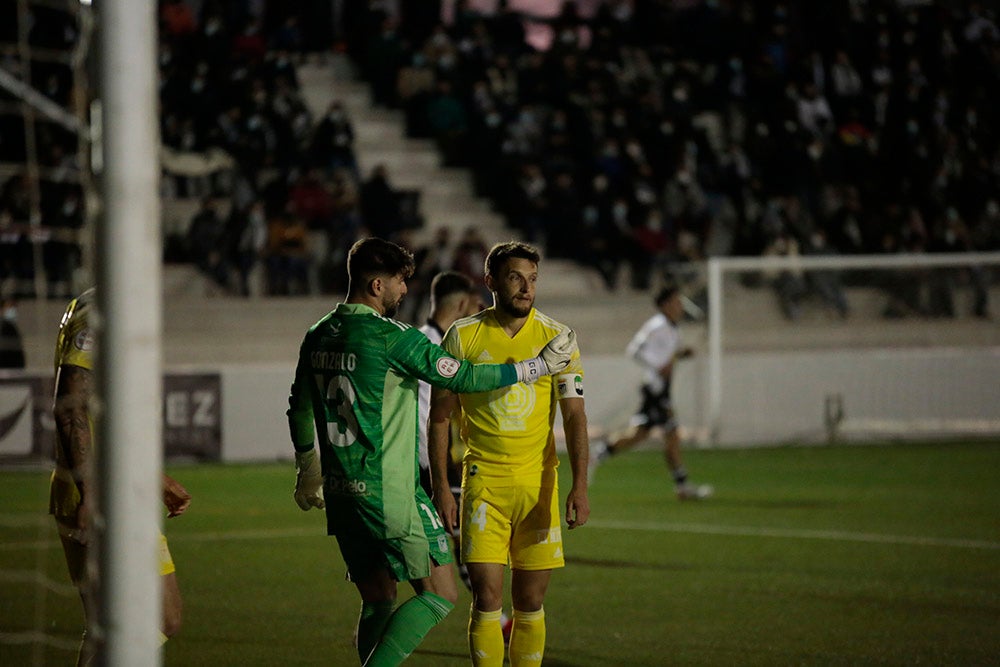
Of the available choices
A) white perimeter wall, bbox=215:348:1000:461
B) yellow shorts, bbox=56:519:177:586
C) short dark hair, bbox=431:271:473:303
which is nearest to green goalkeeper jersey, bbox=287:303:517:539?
yellow shorts, bbox=56:519:177:586

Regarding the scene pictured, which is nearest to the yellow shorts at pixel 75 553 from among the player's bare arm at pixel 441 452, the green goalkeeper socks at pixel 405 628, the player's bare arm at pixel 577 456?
the green goalkeeper socks at pixel 405 628

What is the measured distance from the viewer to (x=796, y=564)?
1038 cm

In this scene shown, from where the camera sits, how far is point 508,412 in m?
5.91

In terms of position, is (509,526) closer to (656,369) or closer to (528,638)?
(528,638)

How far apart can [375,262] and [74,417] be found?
1233mm

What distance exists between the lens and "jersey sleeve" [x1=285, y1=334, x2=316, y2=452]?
5.59m

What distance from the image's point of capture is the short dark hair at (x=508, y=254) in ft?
19.1

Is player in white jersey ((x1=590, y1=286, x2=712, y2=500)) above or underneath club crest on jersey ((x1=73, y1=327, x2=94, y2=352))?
underneath

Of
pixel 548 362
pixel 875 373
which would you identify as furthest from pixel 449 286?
pixel 875 373

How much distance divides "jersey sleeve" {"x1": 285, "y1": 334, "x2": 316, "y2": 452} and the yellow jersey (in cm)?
66

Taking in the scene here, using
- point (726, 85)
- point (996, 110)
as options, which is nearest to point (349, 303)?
point (726, 85)

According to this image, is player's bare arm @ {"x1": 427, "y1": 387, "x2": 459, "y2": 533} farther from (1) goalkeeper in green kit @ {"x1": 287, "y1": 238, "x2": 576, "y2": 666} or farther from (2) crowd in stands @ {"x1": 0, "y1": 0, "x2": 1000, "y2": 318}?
(2) crowd in stands @ {"x1": 0, "y1": 0, "x2": 1000, "y2": 318}

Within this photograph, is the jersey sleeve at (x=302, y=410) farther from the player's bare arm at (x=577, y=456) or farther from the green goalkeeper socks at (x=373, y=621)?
the player's bare arm at (x=577, y=456)

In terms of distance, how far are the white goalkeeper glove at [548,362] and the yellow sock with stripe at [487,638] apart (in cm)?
98
